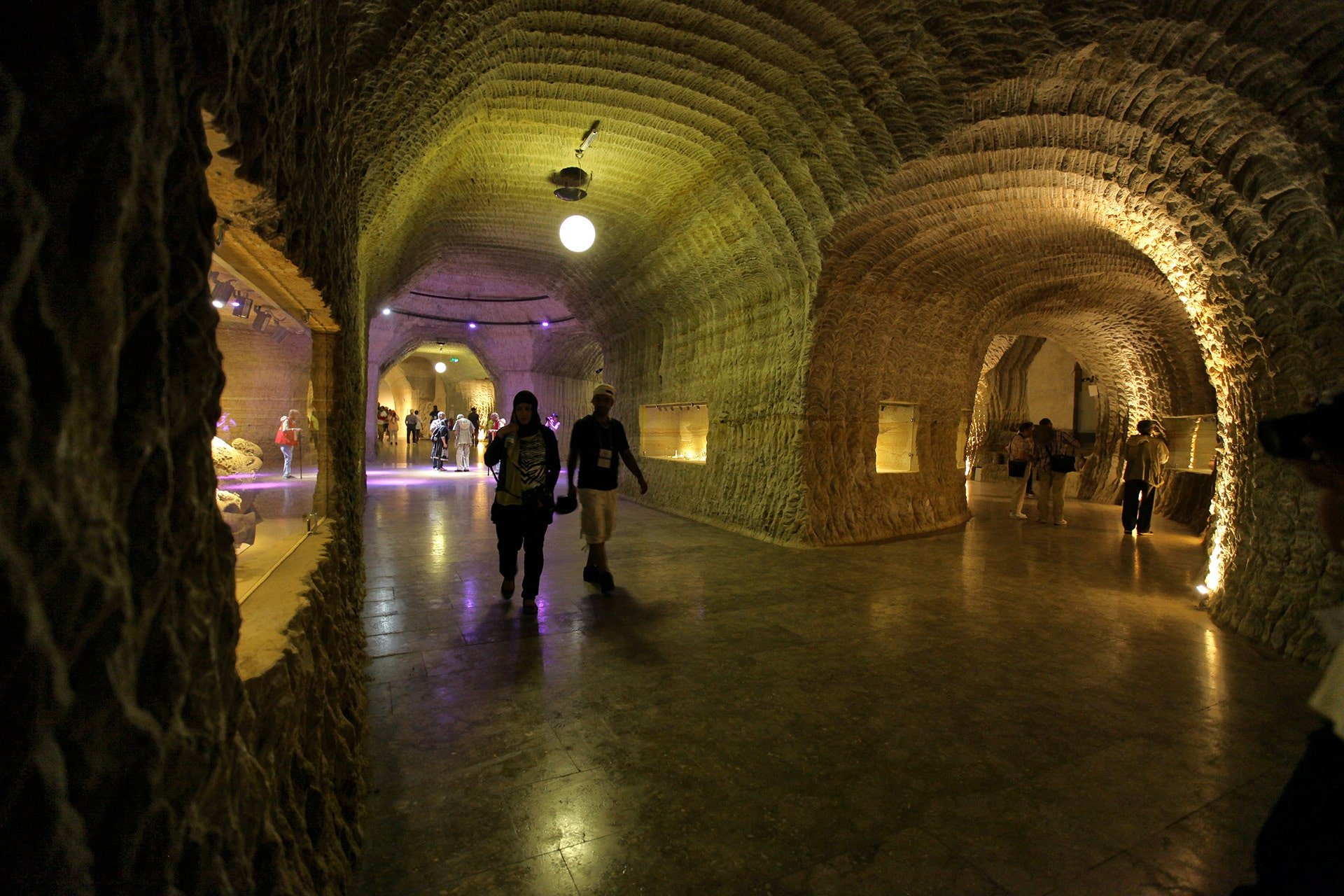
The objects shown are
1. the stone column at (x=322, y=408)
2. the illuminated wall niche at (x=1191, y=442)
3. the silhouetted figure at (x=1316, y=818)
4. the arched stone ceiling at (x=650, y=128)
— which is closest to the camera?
the silhouetted figure at (x=1316, y=818)

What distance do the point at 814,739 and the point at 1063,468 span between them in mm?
8689

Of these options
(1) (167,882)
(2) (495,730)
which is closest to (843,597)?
(2) (495,730)

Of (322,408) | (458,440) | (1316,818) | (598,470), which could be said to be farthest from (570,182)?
(458,440)

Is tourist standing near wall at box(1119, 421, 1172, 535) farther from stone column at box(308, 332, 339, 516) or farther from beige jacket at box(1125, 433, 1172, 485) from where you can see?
stone column at box(308, 332, 339, 516)

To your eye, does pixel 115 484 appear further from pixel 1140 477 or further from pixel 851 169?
pixel 1140 477

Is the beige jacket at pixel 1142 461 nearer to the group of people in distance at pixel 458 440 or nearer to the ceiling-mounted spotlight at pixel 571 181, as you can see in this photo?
the ceiling-mounted spotlight at pixel 571 181

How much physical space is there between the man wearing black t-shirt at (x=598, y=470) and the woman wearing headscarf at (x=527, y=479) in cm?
38

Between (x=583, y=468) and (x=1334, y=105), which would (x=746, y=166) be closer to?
(x=583, y=468)

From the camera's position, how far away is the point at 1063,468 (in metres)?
9.73

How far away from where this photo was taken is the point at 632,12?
4641mm

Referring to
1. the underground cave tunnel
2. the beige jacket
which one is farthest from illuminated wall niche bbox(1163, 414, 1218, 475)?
the beige jacket

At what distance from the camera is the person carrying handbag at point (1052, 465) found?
32.0 feet

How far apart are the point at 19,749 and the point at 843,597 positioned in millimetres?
5209

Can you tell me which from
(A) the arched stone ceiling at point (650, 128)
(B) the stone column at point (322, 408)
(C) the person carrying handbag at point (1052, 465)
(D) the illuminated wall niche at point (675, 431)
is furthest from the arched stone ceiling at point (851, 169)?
(C) the person carrying handbag at point (1052, 465)
